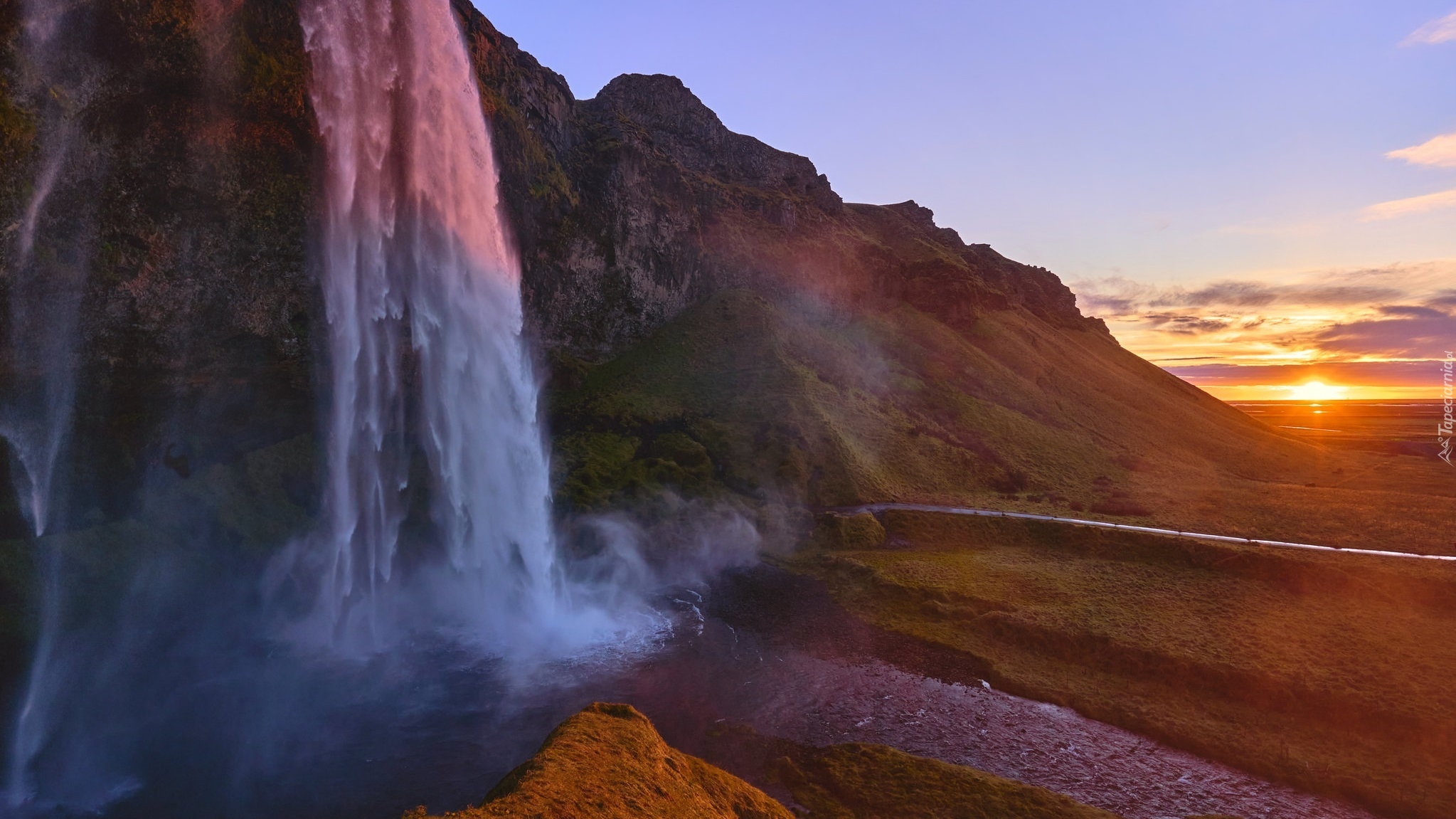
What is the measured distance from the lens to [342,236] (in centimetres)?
3981

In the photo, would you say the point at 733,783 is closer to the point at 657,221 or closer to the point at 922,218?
the point at 657,221

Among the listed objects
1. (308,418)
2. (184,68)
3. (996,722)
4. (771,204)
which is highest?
(771,204)

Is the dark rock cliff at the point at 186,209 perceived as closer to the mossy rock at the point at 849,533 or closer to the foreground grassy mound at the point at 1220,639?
the mossy rock at the point at 849,533

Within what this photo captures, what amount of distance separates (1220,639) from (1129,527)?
18.1 meters

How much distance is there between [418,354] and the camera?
45.6 meters

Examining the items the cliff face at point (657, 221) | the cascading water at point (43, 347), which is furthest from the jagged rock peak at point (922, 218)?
the cascading water at point (43, 347)

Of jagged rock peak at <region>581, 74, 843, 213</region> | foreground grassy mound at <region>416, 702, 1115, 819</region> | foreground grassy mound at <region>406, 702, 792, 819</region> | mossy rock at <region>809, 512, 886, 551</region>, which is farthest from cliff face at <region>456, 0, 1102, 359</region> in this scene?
foreground grassy mound at <region>406, 702, 792, 819</region>

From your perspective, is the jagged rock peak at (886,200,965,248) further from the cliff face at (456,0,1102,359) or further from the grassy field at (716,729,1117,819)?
the grassy field at (716,729,1117,819)

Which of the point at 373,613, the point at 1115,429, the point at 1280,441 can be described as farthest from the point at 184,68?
the point at 1280,441

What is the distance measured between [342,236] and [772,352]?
162 ft

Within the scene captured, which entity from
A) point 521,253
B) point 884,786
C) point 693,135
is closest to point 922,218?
point 693,135

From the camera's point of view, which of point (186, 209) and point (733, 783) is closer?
point (733, 783)

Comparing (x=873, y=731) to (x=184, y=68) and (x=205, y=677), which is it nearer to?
(x=205, y=677)

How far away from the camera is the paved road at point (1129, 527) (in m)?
39.6
